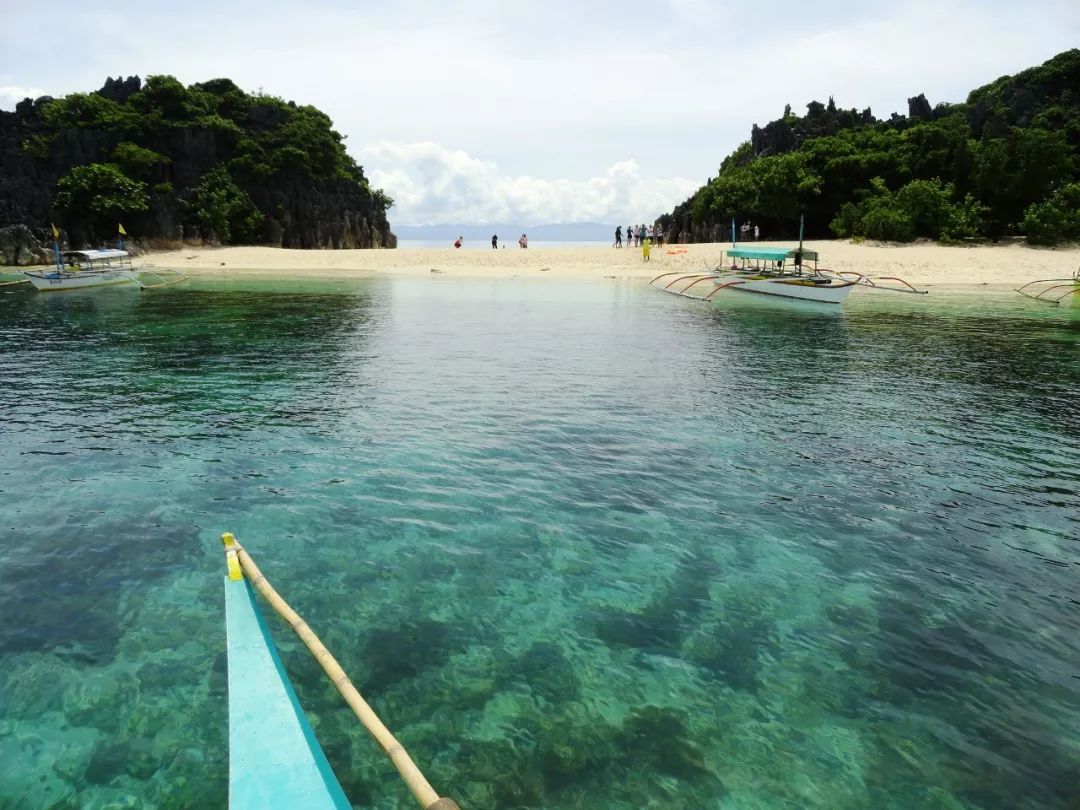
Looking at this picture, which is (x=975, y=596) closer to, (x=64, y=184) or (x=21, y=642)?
(x=21, y=642)

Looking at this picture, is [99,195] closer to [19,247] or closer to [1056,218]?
[19,247]

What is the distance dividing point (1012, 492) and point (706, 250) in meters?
57.3

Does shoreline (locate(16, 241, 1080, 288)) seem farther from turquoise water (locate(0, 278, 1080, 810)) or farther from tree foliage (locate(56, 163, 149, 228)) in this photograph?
turquoise water (locate(0, 278, 1080, 810))

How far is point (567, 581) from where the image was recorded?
8.65m

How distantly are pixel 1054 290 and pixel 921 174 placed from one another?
1045 inches

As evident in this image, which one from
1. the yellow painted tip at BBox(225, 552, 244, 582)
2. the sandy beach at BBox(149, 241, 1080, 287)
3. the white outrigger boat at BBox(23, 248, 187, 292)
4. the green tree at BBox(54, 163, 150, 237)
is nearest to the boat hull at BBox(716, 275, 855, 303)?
the sandy beach at BBox(149, 241, 1080, 287)

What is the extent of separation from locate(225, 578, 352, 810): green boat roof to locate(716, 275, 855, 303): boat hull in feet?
123

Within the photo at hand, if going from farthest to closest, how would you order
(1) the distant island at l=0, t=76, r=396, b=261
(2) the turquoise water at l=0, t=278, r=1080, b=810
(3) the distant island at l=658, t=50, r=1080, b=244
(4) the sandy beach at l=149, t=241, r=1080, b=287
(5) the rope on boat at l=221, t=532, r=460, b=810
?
(1) the distant island at l=0, t=76, r=396, b=261
(3) the distant island at l=658, t=50, r=1080, b=244
(4) the sandy beach at l=149, t=241, r=1080, b=287
(2) the turquoise water at l=0, t=278, r=1080, b=810
(5) the rope on boat at l=221, t=532, r=460, b=810

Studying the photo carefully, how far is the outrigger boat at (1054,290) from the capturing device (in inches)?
1620

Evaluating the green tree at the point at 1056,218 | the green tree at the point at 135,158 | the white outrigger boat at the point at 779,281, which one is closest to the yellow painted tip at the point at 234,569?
the white outrigger boat at the point at 779,281

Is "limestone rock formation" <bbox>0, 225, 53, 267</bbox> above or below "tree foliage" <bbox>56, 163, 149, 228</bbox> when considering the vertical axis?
below

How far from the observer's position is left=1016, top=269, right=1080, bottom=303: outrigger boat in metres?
41.2

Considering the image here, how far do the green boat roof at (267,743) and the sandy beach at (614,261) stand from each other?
5463cm

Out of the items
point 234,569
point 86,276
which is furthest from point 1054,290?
point 86,276
